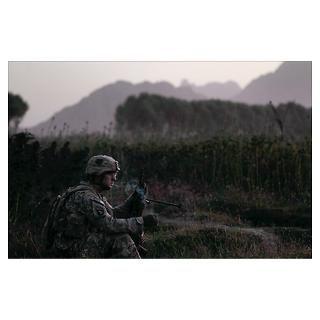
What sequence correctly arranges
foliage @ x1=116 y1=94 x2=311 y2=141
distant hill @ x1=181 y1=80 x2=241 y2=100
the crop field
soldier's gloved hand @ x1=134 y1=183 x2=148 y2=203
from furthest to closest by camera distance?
foliage @ x1=116 y1=94 x2=311 y2=141 → distant hill @ x1=181 y1=80 x2=241 y2=100 → the crop field → soldier's gloved hand @ x1=134 y1=183 x2=148 y2=203

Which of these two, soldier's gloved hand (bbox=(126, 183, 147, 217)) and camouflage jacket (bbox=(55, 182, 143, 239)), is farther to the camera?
soldier's gloved hand (bbox=(126, 183, 147, 217))

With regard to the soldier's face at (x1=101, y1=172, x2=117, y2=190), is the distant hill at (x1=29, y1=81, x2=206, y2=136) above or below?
above

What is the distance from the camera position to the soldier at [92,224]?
6148 mm

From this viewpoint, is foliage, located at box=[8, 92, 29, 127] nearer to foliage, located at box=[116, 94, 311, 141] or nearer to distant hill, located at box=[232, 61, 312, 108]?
foliage, located at box=[116, 94, 311, 141]

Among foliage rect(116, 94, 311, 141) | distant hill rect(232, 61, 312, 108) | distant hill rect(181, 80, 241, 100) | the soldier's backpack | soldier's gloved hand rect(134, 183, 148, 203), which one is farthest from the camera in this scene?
foliage rect(116, 94, 311, 141)

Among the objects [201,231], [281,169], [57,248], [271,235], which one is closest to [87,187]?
[57,248]

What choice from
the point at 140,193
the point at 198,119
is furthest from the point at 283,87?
the point at 140,193

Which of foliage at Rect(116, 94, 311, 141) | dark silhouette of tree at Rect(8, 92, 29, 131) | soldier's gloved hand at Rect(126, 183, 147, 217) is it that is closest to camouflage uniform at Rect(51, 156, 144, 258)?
soldier's gloved hand at Rect(126, 183, 147, 217)

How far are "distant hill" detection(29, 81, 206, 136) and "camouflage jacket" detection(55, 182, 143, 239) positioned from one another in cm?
280

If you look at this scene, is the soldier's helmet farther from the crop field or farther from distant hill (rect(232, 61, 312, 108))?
distant hill (rect(232, 61, 312, 108))

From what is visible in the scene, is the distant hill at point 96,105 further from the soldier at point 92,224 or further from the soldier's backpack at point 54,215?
the soldier's backpack at point 54,215

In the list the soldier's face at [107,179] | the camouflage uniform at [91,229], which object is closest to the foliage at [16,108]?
the soldier's face at [107,179]

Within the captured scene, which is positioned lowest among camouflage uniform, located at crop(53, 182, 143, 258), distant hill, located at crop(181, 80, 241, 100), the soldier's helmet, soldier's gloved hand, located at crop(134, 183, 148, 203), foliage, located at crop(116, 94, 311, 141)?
camouflage uniform, located at crop(53, 182, 143, 258)

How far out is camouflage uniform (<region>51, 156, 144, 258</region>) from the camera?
6137 millimetres
